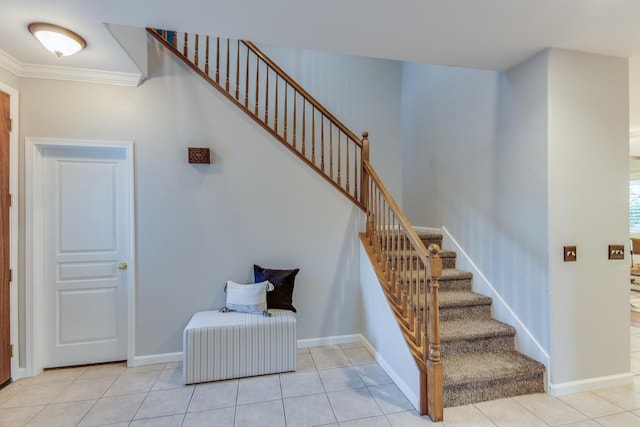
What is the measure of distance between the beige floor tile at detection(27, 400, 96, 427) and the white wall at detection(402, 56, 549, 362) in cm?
350

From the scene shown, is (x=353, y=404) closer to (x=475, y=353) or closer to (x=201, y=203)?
(x=475, y=353)

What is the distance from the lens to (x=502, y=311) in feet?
9.23

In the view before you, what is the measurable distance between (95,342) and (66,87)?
238cm

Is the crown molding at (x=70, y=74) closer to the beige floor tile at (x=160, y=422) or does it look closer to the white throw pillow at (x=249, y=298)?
the white throw pillow at (x=249, y=298)

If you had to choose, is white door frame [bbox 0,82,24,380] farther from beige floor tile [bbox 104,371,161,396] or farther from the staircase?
the staircase

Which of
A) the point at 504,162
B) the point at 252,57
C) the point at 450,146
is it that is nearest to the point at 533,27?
the point at 504,162

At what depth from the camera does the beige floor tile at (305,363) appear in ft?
9.14

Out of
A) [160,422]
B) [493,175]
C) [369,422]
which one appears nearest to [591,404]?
[369,422]

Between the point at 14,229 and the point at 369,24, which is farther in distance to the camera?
the point at 14,229

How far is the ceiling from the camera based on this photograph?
6.10 ft

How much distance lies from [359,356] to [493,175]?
7.29 ft

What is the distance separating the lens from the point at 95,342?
2900 mm

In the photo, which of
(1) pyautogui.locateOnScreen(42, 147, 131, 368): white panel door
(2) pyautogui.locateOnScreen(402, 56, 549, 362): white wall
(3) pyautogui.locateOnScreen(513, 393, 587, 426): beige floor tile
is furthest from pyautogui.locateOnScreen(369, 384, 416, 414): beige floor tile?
(1) pyautogui.locateOnScreen(42, 147, 131, 368): white panel door

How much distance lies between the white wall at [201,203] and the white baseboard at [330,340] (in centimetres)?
5
